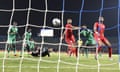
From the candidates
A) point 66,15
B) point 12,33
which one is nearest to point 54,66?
point 12,33

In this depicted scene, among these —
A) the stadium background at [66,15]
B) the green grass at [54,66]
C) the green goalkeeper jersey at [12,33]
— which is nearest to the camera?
the green grass at [54,66]

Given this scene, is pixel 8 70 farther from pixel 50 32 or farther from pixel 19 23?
pixel 19 23

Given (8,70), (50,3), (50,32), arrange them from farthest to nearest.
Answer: (50,3) < (50,32) < (8,70)

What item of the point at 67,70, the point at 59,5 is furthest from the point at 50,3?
the point at 67,70

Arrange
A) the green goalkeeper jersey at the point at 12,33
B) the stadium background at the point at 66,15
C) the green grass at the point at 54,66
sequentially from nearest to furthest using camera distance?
the green grass at the point at 54,66 < the green goalkeeper jersey at the point at 12,33 < the stadium background at the point at 66,15

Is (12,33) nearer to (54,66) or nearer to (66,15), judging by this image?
(54,66)

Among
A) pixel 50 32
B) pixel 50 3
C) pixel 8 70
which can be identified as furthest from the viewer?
pixel 50 3

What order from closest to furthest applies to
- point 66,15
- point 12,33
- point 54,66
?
point 54,66 → point 12,33 → point 66,15

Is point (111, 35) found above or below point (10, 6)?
below

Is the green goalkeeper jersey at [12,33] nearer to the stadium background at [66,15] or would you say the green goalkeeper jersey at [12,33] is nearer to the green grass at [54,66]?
the green grass at [54,66]

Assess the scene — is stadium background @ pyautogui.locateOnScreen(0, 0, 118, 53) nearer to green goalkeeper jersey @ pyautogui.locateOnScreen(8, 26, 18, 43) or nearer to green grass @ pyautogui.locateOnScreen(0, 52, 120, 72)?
green goalkeeper jersey @ pyautogui.locateOnScreen(8, 26, 18, 43)

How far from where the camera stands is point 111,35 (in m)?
25.0

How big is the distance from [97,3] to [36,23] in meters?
4.00

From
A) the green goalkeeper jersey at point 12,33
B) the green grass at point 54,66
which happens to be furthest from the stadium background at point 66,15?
the green grass at point 54,66
